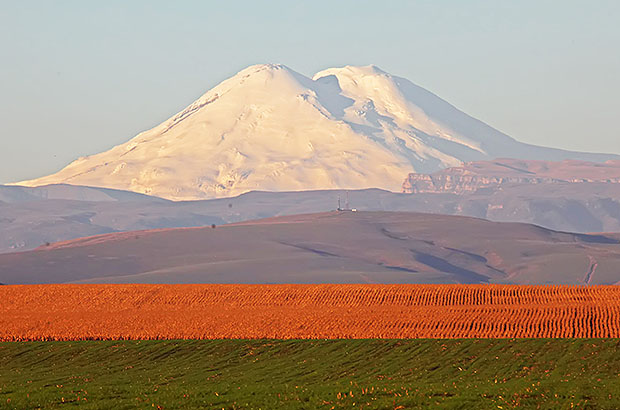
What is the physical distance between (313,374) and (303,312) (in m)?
27.5

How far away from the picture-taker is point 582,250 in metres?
196

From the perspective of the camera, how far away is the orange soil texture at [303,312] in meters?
54.3

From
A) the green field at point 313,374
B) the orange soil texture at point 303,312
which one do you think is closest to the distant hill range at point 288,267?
the orange soil texture at point 303,312

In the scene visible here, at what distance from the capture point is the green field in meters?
29.5

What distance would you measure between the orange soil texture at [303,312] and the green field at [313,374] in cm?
520

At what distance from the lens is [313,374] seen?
3891cm

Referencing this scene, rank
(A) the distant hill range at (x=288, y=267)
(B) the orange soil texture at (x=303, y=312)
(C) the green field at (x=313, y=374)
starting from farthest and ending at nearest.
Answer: (A) the distant hill range at (x=288, y=267), (B) the orange soil texture at (x=303, y=312), (C) the green field at (x=313, y=374)

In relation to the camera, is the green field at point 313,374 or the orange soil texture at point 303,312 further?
the orange soil texture at point 303,312

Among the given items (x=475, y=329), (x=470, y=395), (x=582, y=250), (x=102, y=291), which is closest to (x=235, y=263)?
(x=582, y=250)

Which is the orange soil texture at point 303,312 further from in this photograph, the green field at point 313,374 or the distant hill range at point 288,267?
the distant hill range at point 288,267

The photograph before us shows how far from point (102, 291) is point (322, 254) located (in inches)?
4495

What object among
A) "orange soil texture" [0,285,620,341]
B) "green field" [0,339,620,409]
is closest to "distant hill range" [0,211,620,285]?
"orange soil texture" [0,285,620,341]

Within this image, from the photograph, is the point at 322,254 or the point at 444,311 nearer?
the point at 444,311

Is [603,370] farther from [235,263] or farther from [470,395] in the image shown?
[235,263]
